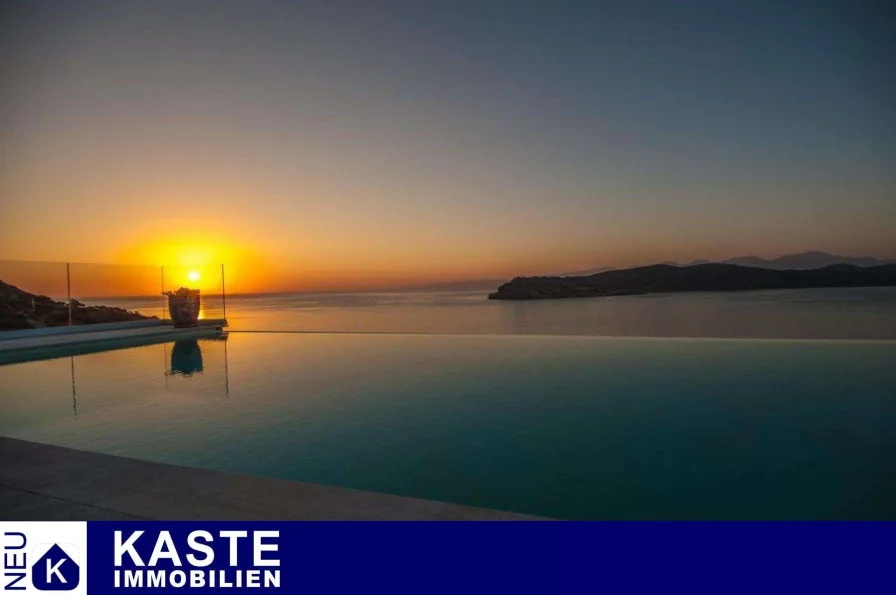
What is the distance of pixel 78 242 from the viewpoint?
1414 centimetres

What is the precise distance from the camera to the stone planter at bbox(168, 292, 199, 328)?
13297mm

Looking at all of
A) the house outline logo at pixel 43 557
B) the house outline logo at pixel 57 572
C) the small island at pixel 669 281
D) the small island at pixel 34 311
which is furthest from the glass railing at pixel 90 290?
the small island at pixel 669 281

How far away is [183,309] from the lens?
1334 centimetres

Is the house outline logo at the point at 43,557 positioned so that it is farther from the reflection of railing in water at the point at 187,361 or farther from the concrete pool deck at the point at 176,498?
the reflection of railing in water at the point at 187,361

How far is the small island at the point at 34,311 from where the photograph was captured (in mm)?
11766

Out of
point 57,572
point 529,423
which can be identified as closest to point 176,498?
point 57,572

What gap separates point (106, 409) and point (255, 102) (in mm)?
7735

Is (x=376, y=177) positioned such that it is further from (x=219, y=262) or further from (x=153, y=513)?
(x=153, y=513)

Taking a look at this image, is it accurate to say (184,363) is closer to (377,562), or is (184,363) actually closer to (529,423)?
(529,423)

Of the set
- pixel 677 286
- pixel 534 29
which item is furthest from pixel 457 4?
pixel 677 286

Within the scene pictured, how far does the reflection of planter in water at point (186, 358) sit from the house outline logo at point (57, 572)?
649 centimetres

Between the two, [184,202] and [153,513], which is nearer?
[153,513]

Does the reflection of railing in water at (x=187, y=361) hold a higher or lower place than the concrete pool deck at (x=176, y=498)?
lower

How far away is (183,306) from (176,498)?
12.8 meters
